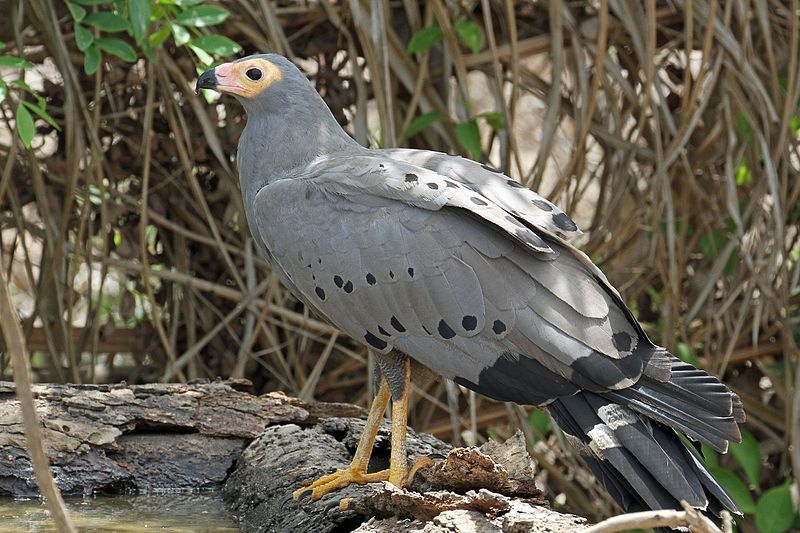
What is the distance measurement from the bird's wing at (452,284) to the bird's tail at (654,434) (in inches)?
2.4

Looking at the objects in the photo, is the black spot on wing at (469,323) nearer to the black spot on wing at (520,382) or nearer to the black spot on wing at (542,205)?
the black spot on wing at (520,382)

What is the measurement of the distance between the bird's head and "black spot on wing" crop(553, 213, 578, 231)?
1.11 m

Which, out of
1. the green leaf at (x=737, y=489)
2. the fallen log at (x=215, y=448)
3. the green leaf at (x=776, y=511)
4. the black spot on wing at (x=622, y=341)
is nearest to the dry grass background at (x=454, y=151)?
the green leaf at (x=776, y=511)

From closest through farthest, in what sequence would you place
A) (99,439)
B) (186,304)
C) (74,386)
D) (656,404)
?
(656,404) < (99,439) < (74,386) < (186,304)

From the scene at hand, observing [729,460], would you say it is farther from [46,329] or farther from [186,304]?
[46,329]

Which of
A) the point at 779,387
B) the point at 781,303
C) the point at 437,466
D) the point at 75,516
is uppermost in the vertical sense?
the point at 437,466

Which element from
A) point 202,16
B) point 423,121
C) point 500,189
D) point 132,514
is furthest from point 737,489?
point 202,16

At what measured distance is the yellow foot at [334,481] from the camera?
304 cm

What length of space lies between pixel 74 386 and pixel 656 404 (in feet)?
6.82

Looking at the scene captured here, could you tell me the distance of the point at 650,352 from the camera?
116 inches

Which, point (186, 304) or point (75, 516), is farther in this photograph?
point (186, 304)

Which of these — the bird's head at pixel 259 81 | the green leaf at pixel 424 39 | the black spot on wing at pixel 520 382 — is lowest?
the black spot on wing at pixel 520 382

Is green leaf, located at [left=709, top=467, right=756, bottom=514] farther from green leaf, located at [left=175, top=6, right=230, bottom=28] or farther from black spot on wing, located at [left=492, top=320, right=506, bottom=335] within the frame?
green leaf, located at [left=175, top=6, right=230, bottom=28]

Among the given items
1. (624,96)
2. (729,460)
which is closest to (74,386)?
(624,96)
